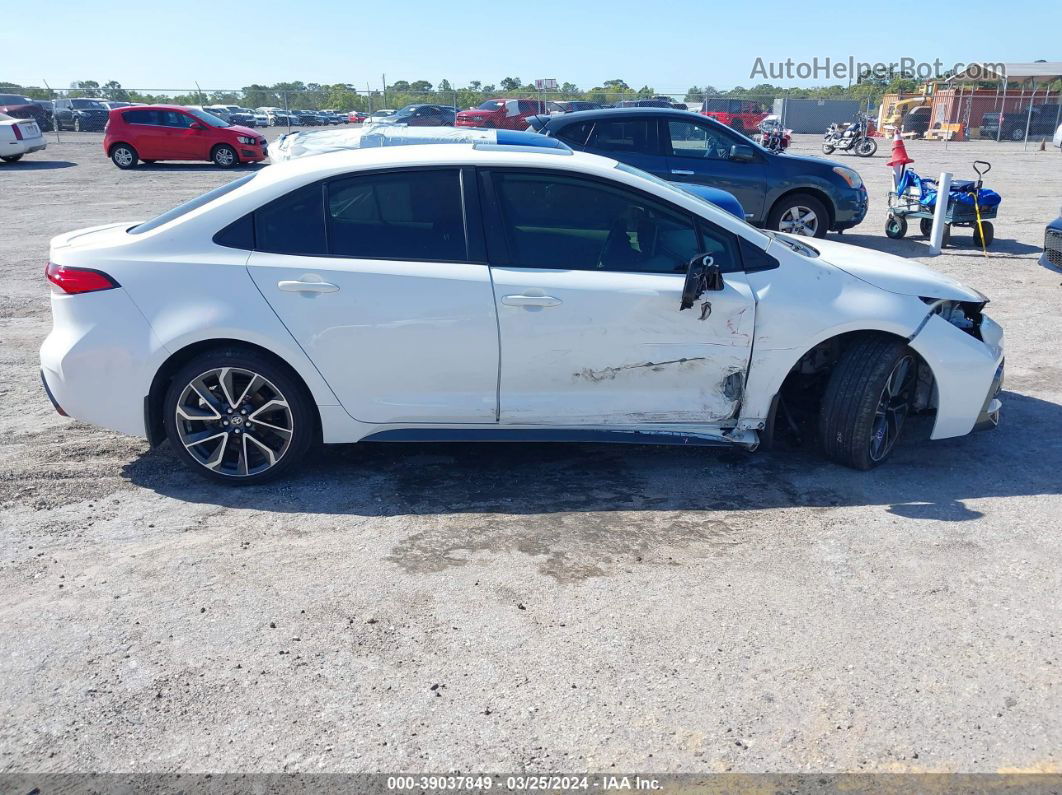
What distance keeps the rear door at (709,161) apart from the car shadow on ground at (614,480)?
7007 millimetres

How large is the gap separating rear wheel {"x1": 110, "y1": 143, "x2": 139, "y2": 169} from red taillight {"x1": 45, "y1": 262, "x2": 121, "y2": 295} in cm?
2200

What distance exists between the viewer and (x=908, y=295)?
490cm

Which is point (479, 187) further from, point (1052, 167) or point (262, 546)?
point (1052, 167)

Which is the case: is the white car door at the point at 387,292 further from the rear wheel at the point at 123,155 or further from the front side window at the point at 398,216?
the rear wheel at the point at 123,155

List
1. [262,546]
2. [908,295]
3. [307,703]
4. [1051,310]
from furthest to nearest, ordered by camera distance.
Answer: [1051,310] → [908,295] → [262,546] → [307,703]

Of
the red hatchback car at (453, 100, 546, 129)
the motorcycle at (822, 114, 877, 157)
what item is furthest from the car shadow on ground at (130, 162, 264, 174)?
the motorcycle at (822, 114, 877, 157)

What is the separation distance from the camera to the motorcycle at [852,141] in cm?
3061

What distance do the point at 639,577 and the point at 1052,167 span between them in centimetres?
2596

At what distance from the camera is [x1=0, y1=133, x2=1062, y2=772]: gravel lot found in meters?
2.96

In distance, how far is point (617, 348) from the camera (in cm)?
468

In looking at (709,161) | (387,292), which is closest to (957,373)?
(387,292)

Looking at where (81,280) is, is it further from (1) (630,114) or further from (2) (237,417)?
(1) (630,114)

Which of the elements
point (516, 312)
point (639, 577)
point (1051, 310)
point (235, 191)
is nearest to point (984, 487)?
point (639, 577)

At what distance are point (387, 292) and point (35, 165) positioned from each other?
24.9 m
